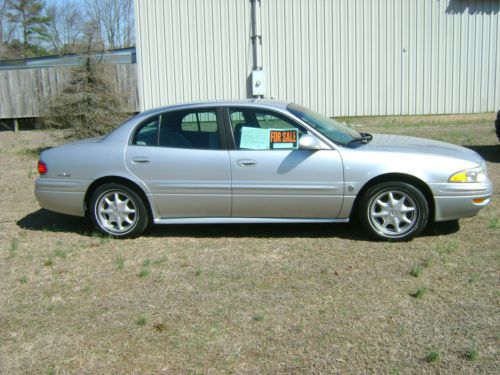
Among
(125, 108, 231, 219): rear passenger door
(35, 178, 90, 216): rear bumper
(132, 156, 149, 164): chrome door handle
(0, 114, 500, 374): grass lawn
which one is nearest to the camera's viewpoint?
(0, 114, 500, 374): grass lawn

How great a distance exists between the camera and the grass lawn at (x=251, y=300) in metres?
3.58

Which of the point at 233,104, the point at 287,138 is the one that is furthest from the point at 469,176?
the point at 233,104

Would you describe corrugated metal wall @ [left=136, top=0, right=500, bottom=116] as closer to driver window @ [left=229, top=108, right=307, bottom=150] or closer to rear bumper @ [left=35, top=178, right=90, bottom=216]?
rear bumper @ [left=35, top=178, right=90, bottom=216]

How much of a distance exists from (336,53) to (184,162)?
11.9 m

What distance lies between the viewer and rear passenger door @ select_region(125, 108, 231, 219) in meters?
5.84

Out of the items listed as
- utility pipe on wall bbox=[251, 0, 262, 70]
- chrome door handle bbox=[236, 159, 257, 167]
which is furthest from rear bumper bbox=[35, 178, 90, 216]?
utility pipe on wall bbox=[251, 0, 262, 70]

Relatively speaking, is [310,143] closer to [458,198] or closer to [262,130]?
[262,130]

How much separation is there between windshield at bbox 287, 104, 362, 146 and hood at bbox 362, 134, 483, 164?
0.23 metres

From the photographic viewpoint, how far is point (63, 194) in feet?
20.4

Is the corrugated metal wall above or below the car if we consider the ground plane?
above

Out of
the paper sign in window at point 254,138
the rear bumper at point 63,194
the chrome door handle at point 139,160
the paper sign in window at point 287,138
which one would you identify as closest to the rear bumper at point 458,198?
the paper sign in window at point 287,138

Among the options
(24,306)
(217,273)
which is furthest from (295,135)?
(24,306)

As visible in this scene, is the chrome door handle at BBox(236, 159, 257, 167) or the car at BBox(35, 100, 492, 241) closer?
the car at BBox(35, 100, 492, 241)

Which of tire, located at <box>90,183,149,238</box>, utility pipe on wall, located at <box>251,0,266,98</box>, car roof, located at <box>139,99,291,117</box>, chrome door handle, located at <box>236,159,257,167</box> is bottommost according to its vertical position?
tire, located at <box>90,183,149,238</box>
